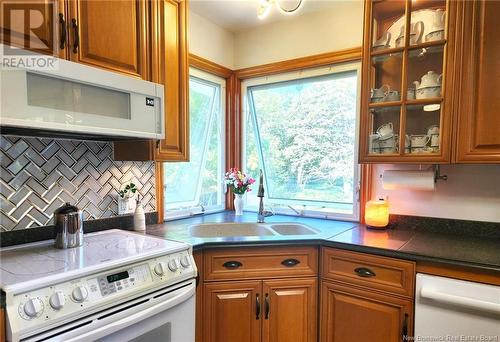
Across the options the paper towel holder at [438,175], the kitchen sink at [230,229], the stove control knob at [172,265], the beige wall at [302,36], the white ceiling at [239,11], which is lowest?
the kitchen sink at [230,229]

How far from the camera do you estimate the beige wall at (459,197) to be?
1.91 metres

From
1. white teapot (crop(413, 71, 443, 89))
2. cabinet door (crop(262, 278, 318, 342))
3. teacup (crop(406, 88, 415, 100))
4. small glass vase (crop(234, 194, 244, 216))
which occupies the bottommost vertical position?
cabinet door (crop(262, 278, 318, 342))

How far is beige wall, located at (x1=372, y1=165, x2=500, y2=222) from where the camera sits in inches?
75.2

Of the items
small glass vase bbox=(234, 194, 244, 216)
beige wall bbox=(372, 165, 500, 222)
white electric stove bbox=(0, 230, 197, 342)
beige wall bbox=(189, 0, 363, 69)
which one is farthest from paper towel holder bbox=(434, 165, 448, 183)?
white electric stove bbox=(0, 230, 197, 342)

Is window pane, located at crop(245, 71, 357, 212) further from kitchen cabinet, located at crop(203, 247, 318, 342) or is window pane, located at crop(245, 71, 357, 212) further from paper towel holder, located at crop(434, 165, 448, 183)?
kitchen cabinet, located at crop(203, 247, 318, 342)

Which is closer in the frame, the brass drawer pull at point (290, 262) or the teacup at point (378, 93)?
the brass drawer pull at point (290, 262)

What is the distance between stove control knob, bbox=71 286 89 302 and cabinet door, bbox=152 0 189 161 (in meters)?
0.89

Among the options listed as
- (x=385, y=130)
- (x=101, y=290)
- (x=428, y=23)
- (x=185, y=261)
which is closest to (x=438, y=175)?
(x=385, y=130)

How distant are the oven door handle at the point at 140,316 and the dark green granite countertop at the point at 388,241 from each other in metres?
0.26

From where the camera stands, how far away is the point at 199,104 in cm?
279

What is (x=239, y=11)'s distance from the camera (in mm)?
2535

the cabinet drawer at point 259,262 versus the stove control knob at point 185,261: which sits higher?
the stove control knob at point 185,261

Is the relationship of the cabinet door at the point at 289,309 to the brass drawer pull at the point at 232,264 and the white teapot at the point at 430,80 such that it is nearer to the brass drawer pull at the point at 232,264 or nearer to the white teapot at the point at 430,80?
the brass drawer pull at the point at 232,264

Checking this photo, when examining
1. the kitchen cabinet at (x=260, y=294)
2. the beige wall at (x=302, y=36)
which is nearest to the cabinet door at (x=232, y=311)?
the kitchen cabinet at (x=260, y=294)
